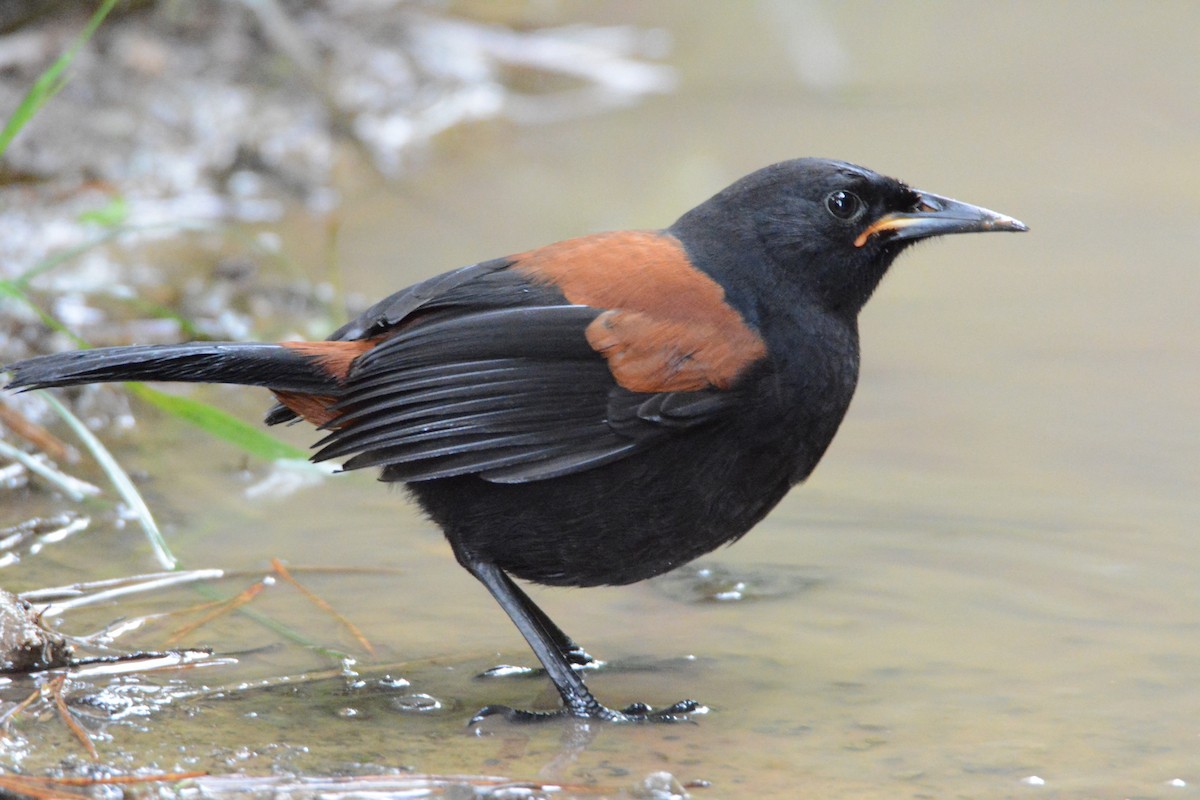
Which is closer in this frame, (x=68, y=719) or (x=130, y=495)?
(x=68, y=719)

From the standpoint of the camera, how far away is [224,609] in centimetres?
358

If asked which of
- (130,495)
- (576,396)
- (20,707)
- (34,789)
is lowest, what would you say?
(34,789)

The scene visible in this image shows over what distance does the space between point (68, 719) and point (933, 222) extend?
2.17 metres

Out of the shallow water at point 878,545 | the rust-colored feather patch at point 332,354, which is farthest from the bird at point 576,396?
the shallow water at point 878,545

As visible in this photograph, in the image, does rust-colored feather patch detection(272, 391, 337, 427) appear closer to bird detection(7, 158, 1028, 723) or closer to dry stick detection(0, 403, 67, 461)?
bird detection(7, 158, 1028, 723)

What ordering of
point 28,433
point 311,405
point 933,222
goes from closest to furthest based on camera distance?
point 311,405 < point 933,222 < point 28,433

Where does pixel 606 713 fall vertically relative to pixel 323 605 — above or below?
below

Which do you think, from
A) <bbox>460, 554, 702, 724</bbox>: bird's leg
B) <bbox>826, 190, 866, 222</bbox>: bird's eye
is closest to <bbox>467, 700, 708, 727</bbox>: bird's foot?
<bbox>460, 554, 702, 724</bbox>: bird's leg

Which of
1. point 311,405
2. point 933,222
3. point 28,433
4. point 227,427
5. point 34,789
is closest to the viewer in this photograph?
point 34,789

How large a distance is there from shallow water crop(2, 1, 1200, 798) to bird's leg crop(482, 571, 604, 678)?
58 mm

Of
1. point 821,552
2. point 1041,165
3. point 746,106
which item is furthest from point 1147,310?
point 746,106

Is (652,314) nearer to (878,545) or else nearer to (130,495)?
(878,545)

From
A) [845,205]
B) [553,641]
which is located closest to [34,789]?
[553,641]

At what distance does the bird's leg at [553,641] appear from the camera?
3459mm
